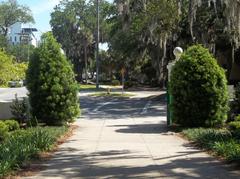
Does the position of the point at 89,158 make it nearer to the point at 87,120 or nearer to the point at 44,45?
the point at 44,45

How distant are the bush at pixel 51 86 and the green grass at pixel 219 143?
5.48 m

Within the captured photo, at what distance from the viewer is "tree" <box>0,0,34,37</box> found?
110938 millimetres

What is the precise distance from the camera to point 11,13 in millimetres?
111562

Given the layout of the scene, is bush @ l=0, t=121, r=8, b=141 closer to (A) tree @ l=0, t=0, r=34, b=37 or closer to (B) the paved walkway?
(B) the paved walkway

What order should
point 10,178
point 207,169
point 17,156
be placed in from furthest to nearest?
point 17,156 < point 207,169 < point 10,178

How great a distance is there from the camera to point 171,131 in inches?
719

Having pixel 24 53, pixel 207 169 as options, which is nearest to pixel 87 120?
pixel 207 169

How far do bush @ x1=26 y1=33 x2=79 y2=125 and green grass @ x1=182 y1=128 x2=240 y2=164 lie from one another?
548 centimetres

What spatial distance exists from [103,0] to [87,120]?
5510 cm

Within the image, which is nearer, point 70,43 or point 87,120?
point 87,120

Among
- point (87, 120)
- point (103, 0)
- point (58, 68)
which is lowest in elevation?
point (87, 120)

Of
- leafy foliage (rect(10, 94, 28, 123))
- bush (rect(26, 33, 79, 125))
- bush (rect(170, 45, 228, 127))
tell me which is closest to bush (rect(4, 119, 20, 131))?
Answer: bush (rect(26, 33, 79, 125))

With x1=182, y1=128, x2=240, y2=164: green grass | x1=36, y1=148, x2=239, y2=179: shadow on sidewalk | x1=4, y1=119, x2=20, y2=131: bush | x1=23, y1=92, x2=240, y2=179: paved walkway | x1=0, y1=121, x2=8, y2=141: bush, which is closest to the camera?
x1=36, y1=148, x2=239, y2=179: shadow on sidewalk

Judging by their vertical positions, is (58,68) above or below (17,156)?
above
